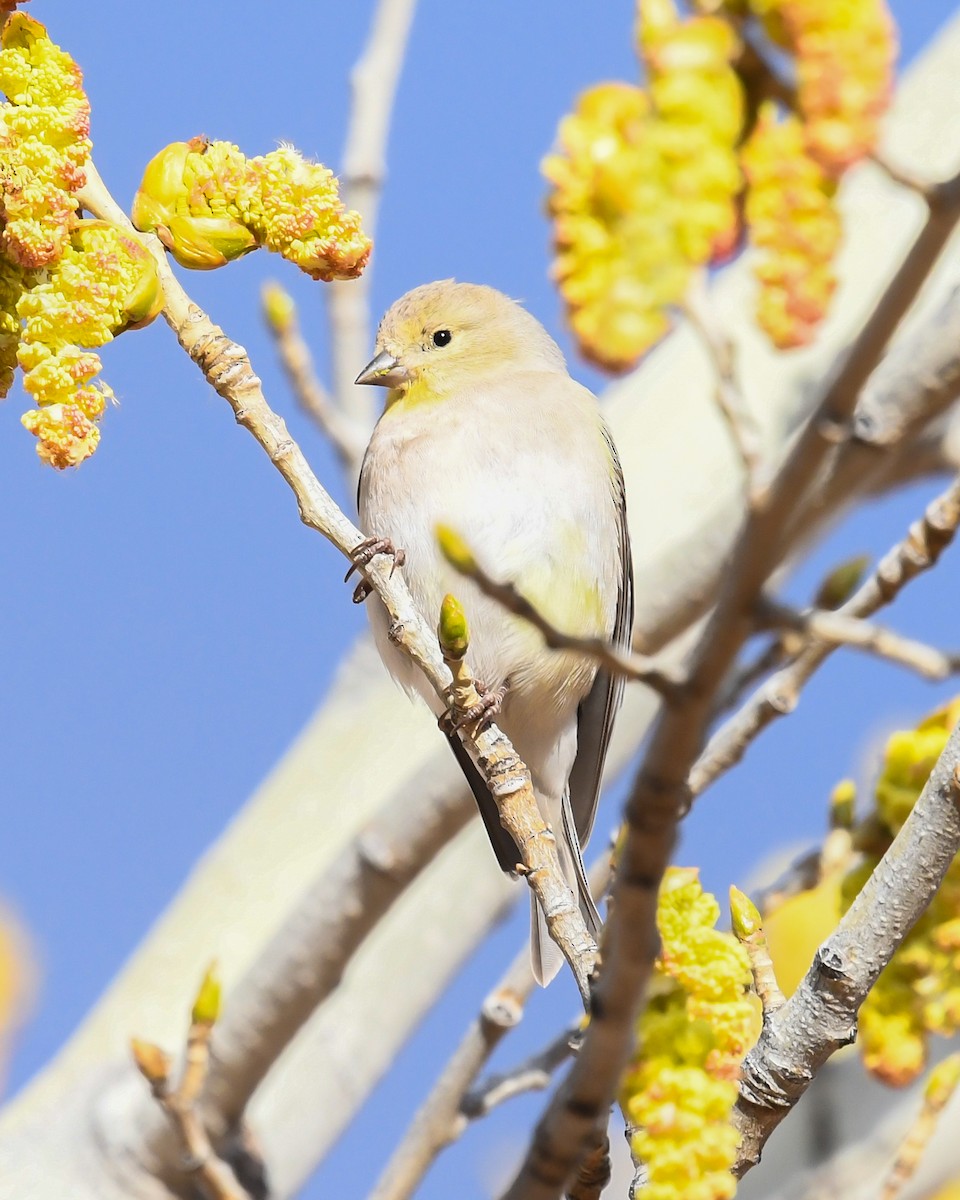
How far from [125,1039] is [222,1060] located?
2.82ft

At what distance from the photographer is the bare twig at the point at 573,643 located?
42.6 inches

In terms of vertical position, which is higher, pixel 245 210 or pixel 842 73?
pixel 245 210

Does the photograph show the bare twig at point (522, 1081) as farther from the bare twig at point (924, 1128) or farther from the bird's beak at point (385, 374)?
the bird's beak at point (385, 374)

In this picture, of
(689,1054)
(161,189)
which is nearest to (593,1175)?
(689,1054)

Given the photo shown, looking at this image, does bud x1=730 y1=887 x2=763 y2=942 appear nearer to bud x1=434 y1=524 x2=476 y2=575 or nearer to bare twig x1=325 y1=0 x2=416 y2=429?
bud x1=434 y1=524 x2=476 y2=575

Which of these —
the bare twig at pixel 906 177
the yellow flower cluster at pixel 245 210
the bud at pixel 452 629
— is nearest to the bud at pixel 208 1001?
the bud at pixel 452 629

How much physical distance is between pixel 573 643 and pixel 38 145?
904 mm

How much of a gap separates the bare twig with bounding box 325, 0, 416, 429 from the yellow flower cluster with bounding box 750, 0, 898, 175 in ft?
11.9

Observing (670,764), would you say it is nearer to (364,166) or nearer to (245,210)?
(245,210)

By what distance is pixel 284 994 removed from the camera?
3.20 m

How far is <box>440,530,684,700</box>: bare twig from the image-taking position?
3.55 ft

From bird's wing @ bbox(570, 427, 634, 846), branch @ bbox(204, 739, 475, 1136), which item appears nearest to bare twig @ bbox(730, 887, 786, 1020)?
branch @ bbox(204, 739, 475, 1136)

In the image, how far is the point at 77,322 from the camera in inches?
62.6

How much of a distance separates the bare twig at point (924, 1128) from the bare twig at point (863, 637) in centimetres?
140
